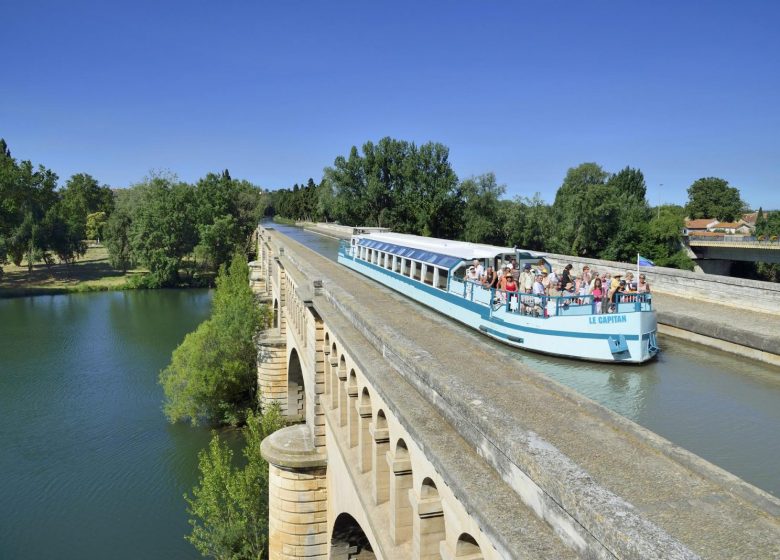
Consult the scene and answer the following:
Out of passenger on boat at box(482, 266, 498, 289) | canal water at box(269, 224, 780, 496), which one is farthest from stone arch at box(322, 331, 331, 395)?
canal water at box(269, 224, 780, 496)

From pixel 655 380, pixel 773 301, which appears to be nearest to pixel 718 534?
pixel 655 380

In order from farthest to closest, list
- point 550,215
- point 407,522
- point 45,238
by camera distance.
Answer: point 45,238, point 550,215, point 407,522

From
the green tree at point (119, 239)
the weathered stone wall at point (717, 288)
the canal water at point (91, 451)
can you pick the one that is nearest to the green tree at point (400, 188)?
the canal water at point (91, 451)

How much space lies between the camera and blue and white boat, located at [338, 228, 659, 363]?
11.5 meters

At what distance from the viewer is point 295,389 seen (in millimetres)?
29141

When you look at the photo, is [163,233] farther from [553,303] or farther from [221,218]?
[553,303]

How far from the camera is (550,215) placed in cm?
5962

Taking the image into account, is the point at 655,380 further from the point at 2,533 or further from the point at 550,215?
the point at 550,215

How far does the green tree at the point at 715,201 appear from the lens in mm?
108125

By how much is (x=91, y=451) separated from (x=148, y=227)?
5217cm

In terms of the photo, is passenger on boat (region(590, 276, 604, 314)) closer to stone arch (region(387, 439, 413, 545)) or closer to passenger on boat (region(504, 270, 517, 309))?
passenger on boat (region(504, 270, 517, 309))

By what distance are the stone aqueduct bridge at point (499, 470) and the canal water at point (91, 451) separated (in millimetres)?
10222

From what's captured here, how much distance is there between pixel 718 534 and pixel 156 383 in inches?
1345

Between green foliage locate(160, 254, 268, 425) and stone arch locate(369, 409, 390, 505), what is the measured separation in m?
19.3
